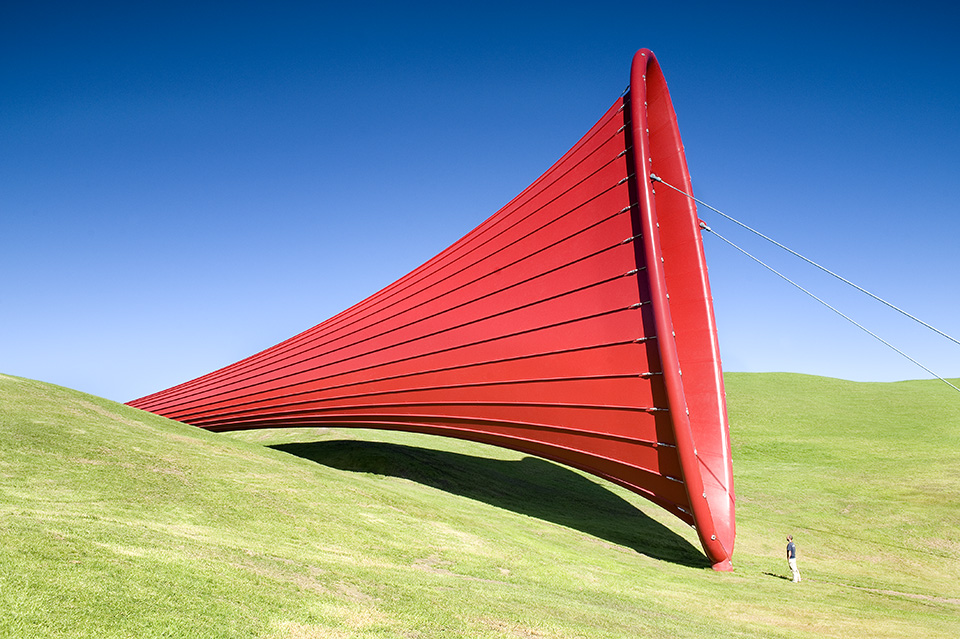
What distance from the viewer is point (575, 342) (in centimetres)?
1043

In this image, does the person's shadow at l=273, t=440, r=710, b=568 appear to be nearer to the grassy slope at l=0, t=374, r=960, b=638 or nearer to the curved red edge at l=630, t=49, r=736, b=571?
the grassy slope at l=0, t=374, r=960, b=638

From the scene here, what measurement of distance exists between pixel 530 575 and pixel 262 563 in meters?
3.40

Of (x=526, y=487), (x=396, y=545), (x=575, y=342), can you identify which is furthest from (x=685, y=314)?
(x=396, y=545)

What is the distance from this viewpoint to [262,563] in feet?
18.6

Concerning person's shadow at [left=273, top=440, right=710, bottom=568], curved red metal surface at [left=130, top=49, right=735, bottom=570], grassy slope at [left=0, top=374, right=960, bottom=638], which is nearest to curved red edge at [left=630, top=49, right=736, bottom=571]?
curved red metal surface at [left=130, top=49, right=735, bottom=570]

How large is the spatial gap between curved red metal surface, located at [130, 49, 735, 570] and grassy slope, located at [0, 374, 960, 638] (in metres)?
1.59

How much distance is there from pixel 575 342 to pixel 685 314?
9.22ft

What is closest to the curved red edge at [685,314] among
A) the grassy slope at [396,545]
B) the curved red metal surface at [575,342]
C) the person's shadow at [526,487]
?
the curved red metal surface at [575,342]

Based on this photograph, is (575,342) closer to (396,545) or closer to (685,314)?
(685,314)

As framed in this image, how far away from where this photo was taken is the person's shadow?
1189 centimetres

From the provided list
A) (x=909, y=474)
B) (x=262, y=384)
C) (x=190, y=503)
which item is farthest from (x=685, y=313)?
(x=909, y=474)

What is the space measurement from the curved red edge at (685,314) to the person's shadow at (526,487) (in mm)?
1546

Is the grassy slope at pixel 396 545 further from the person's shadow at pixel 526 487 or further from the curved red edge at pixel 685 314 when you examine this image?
the curved red edge at pixel 685 314

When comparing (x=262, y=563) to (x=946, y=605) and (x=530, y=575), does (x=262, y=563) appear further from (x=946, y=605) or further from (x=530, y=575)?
(x=946, y=605)
